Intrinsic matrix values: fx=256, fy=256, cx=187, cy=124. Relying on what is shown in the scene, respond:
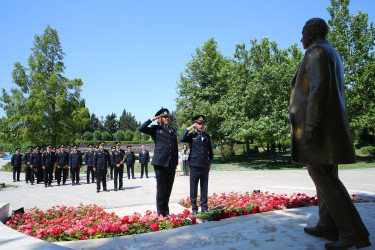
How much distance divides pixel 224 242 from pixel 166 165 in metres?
2.36

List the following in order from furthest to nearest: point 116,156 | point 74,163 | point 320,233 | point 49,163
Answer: point 74,163, point 49,163, point 116,156, point 320,233

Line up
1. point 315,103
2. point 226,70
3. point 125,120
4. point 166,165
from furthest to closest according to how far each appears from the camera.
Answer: point 125,120 → point 226,70 → point 166,165 → point 315,103

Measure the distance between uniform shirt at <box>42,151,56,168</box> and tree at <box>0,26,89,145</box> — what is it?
8674mm

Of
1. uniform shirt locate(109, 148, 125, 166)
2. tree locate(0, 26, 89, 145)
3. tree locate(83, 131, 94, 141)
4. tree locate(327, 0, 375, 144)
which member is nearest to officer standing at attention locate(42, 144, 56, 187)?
uniform shirt locate(109, 148, 125, 166)

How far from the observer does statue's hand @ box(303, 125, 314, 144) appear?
9.15ft

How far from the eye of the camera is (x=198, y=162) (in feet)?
20.0

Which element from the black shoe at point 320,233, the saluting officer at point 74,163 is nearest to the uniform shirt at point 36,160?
the saluting officer at point 74,163

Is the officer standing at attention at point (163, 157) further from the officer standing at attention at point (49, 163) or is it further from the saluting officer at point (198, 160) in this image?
the officer standing at attention at point (49, 163)

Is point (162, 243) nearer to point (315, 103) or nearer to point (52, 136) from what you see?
point (315, 103)

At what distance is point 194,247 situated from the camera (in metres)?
2.99

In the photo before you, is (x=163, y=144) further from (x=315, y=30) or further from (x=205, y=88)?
(x=205, y=88)

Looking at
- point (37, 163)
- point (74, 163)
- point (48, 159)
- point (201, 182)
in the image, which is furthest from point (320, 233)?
point (37, 163)

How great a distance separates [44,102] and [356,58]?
86.9 ft

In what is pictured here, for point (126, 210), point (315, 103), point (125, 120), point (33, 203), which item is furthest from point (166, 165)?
point (125, 120)
